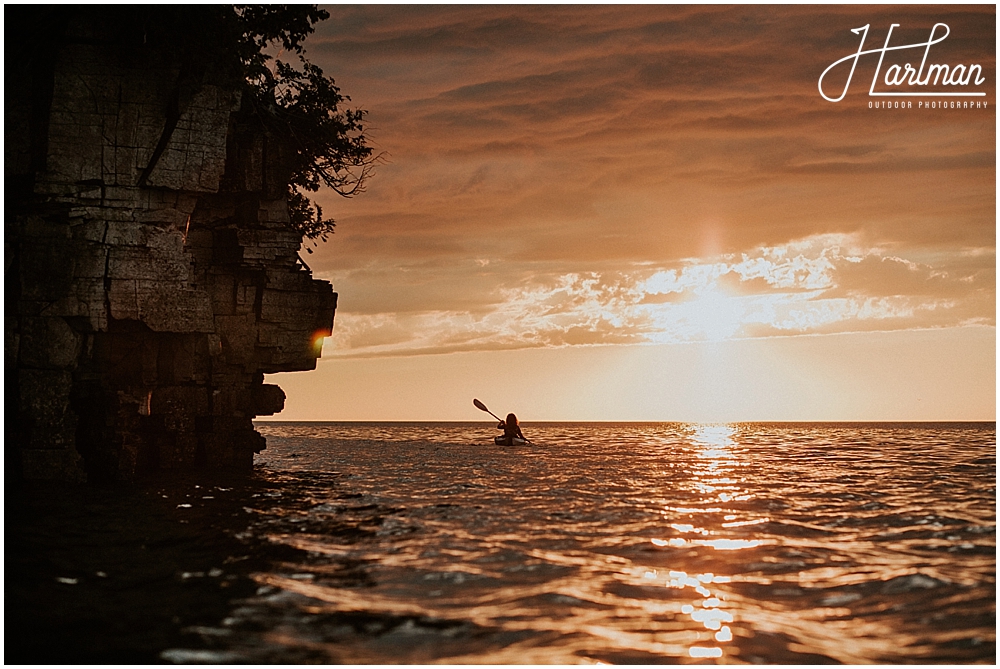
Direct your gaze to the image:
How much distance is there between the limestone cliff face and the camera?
19.7 metres

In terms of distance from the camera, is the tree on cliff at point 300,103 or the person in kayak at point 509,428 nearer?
the tree on cliff at point 300,103

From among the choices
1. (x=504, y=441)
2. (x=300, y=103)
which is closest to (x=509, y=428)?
(x=504, y=441)

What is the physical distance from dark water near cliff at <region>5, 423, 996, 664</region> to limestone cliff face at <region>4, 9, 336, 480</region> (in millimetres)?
2464

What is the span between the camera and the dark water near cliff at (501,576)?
768 cm

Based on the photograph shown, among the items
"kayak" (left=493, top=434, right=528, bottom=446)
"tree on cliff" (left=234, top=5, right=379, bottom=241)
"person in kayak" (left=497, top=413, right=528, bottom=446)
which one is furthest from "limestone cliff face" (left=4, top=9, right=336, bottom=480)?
"kayak" (left=493, top=434, right=528, bottom=446)

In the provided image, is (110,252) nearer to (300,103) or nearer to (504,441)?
(300,103)

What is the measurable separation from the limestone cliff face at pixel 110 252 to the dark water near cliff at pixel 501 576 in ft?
8.08

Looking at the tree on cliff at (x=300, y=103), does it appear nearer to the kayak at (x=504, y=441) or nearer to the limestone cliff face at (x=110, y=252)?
the limestone cliff face at (x=110, y=252)

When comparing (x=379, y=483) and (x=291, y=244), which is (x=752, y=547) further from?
(x=291, y=244)

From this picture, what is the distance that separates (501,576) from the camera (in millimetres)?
10469

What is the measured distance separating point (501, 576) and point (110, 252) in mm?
15071

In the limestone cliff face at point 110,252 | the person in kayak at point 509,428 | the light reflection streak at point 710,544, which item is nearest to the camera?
the light reflection streak at point 710,544

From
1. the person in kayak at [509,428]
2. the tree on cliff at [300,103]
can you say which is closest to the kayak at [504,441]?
the person in kayak at [509,428]

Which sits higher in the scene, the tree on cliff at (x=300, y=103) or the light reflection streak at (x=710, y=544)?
the tree on cliff at (x=300, y=103)
